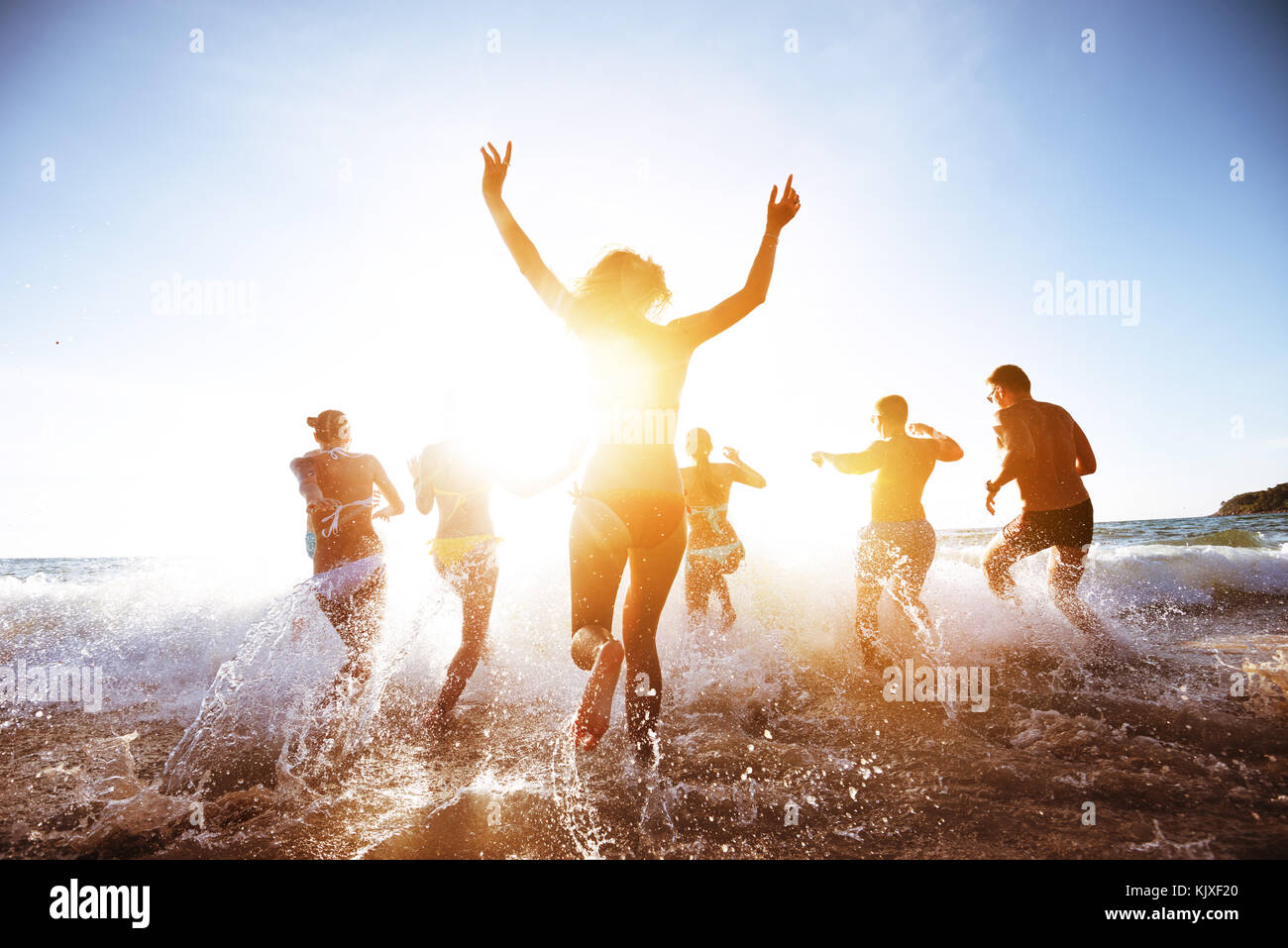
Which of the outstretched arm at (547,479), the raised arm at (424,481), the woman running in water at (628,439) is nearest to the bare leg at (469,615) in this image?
the raised arm at (424,481)

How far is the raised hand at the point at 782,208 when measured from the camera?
8.55 ft

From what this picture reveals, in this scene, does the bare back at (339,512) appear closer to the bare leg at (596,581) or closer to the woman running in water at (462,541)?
the woman running in water at (462,541)

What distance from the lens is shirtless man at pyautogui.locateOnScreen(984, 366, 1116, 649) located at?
4.51 metres

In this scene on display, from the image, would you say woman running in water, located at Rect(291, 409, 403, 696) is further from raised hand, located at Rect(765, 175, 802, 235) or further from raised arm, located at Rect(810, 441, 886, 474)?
raised arm, located at Rect(810, 441, 886, 474)

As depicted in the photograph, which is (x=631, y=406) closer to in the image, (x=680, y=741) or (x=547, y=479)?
(x=547, y=479)

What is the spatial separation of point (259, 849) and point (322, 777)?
826 millimetres

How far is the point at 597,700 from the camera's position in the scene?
210cm

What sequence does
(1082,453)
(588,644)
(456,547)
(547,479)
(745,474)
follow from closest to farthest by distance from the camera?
(588,644), (547,479), (456,547), (1082,453), (745,474)

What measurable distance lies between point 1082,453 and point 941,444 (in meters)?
1.22
